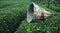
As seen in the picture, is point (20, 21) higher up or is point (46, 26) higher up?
point (46, 26)

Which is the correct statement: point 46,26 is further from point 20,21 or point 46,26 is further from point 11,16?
point 20,21

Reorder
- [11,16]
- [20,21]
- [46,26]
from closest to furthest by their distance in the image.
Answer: [46,26] < [11,16] < [20,21]

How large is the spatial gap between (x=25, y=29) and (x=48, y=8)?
0.92 metres

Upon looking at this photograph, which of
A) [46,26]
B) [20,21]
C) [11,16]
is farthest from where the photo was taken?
[20,21]

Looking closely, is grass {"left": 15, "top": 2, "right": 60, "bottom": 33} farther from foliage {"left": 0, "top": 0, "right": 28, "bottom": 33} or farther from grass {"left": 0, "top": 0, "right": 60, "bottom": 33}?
foliage {"left": 0, "top": 0, "right": 28, "bottom": 33}

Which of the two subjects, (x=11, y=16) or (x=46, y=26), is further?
(x=11, y=16)

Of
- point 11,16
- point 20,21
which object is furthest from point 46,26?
point 20,21

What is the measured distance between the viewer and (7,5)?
7168mm

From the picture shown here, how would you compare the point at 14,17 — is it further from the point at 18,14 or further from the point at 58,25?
the point at 58,25

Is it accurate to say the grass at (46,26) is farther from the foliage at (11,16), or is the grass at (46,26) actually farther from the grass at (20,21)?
the foliage at (11,16)

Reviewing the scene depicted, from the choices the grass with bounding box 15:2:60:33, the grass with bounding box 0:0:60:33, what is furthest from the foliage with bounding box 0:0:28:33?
the grass with bounding box 15:2:60:33

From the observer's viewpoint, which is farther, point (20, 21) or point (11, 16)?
point (20, 21)

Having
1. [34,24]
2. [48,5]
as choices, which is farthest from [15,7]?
[34,24]

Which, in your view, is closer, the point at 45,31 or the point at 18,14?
the point at 45,31
